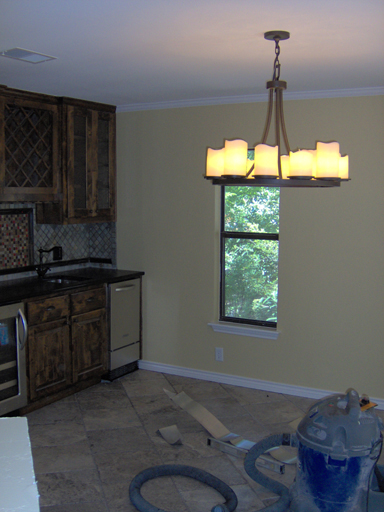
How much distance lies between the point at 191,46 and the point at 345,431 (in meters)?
2.05

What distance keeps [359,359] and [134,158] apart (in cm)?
262

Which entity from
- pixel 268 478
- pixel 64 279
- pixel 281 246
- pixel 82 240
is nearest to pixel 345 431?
pixel 268 478

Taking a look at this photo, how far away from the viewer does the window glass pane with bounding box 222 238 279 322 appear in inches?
181

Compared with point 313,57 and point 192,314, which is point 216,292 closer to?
point 192,314

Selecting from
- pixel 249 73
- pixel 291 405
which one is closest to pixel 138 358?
pixel 291 405

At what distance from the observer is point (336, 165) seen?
7.89 feet

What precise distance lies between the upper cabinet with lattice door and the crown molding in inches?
31.1

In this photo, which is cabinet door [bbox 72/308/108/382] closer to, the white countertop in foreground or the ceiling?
the ceiling

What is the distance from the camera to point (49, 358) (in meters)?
4.17

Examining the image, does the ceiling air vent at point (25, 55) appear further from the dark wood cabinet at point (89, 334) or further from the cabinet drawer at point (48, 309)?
the dark wood cabinet at point (89, 334)

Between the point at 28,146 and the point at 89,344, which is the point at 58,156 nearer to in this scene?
the point at 28,146

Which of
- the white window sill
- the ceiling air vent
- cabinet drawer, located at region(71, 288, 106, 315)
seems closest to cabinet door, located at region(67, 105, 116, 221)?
cabinet drawer, located at region(71, 288, 106, 315)

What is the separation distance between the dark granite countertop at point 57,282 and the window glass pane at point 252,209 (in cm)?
102

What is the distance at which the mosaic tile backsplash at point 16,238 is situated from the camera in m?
4.48
